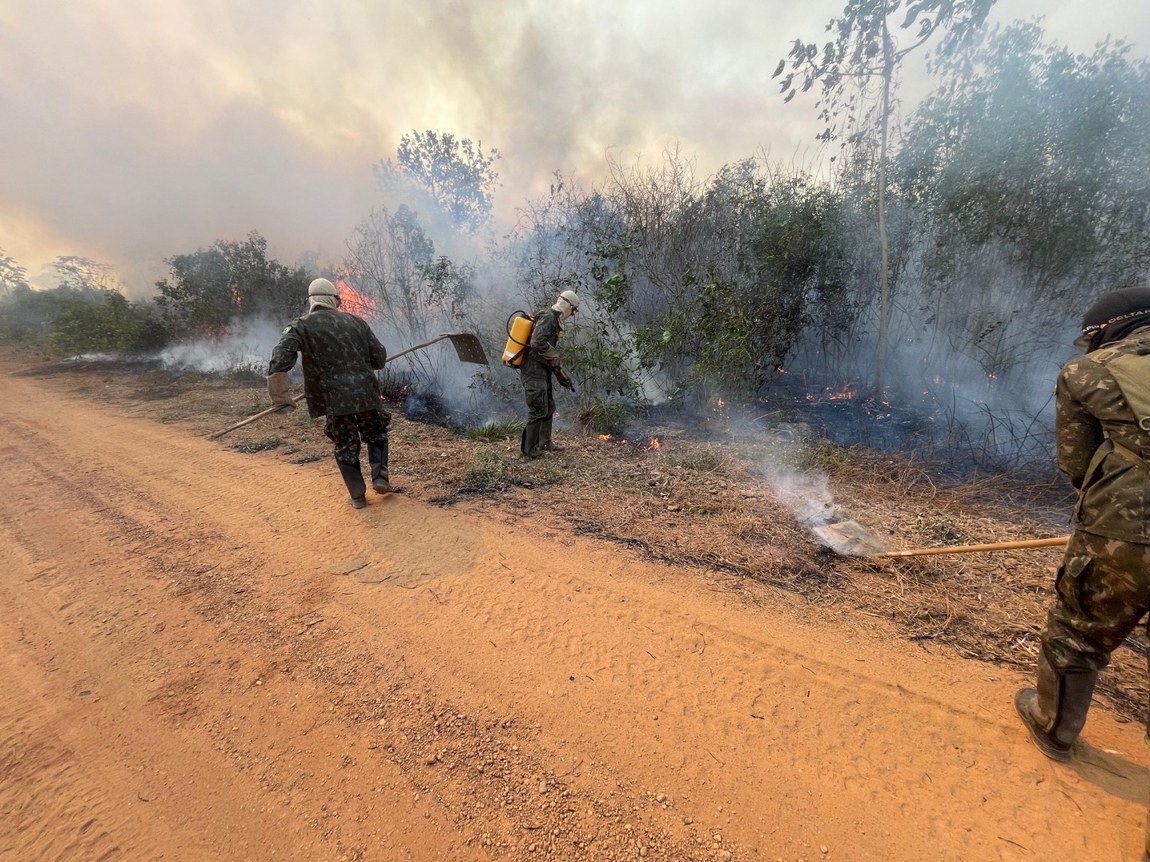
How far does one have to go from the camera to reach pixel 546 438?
5824 mm

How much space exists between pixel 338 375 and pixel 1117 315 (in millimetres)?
4994

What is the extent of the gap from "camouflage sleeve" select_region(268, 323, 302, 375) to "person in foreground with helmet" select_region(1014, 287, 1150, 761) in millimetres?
4848

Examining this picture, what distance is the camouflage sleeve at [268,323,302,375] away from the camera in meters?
3.78

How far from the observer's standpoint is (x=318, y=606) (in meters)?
2.77

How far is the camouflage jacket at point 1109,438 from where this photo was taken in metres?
1.58

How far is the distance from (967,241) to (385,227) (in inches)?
463

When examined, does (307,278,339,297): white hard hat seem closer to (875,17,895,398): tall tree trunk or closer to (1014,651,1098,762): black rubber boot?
(1014,651,1098,762): black rubber boot

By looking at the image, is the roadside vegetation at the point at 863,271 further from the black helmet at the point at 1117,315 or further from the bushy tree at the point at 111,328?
the bushy tree at the point at 111,328

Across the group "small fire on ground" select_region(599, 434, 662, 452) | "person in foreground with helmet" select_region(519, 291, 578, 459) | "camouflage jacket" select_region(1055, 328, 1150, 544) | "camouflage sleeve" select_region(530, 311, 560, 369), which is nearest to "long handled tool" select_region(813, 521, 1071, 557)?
"camouflage jacket" select_region(1055, 328, 1150, 544)

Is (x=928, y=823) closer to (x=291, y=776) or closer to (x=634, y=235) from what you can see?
(x=291, y=776)

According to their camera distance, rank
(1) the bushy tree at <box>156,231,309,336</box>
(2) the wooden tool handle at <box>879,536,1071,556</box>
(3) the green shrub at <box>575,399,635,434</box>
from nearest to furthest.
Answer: (2) the wooden tool handle at <box>879,536,1071,556</box>
(3) the green shrub at <box>575,399,635,434</box>
(1) the bushy tree at <box>156,231,309,336</box>

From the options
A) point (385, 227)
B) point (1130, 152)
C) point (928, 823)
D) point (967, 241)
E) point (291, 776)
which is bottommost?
point (928, 823)

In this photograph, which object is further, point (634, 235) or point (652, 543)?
point (634, 235)

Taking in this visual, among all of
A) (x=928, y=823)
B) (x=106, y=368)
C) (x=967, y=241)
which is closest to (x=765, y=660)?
(x=928, y=823)
